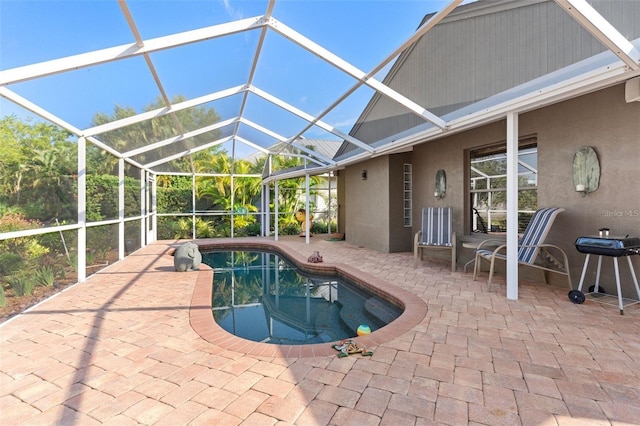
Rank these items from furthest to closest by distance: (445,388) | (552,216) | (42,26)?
(552,216), (42,26), (445,388)

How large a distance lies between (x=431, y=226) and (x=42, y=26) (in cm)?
749

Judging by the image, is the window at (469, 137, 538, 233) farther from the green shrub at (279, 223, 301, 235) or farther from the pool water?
the green shrub at (279, 223, 301, 235)

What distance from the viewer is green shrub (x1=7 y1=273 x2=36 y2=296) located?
420cm

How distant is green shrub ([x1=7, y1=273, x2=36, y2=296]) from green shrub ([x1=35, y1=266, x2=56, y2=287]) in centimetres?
15

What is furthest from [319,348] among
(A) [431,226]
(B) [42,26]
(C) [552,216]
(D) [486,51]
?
(D) [486,51]

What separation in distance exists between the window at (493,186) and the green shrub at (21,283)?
27.7 ft

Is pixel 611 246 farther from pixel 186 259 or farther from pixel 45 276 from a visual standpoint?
pixel 45 276

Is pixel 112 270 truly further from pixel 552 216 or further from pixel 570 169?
pixel 570 169

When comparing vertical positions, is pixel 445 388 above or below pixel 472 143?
below

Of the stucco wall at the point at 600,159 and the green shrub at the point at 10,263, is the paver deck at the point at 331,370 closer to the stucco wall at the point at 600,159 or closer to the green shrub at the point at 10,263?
the green shrub at the point at 10,263

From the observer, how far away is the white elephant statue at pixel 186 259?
287 inches

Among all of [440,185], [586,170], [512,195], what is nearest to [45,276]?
[512,195]

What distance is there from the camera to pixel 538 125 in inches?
232

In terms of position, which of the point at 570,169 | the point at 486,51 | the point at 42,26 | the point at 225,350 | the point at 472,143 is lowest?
the point at 225,350
